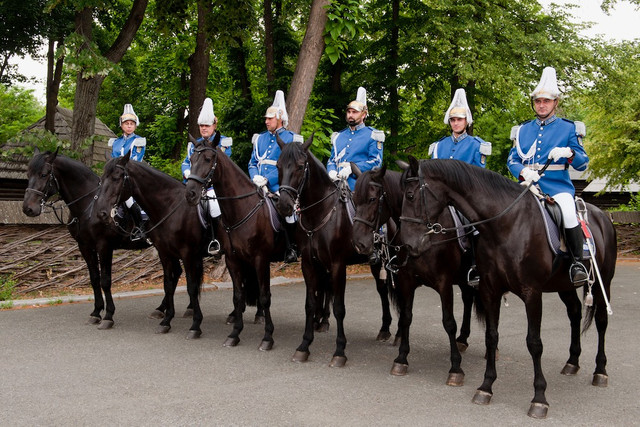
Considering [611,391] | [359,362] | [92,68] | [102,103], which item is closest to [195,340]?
[359,362]

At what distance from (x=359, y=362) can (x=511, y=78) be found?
38.5ft

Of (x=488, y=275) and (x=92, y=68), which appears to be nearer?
(x=488, y=275)

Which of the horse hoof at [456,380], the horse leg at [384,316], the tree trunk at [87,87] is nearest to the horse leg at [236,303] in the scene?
the horse leg at [384,316]

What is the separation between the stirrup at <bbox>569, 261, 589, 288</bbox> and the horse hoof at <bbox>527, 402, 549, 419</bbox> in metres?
1.22

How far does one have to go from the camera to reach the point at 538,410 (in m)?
5.50

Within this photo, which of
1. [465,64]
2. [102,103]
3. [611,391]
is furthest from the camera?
[102,103]

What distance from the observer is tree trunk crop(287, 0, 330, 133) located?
12.3m

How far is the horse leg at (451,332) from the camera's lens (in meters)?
6.48

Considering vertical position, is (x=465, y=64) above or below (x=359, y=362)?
above

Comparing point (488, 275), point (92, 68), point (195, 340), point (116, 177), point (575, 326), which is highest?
point (92, 68)

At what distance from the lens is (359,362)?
7426 millimetres

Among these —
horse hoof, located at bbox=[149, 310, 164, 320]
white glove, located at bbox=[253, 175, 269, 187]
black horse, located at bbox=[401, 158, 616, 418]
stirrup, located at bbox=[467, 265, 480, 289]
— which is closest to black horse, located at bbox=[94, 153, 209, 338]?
horse hoof, located at bbox=[149, 310, 164, 320]

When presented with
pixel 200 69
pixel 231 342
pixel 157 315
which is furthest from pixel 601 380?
pixel 200 69

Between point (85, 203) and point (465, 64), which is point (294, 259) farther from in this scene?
point (465, 64)
